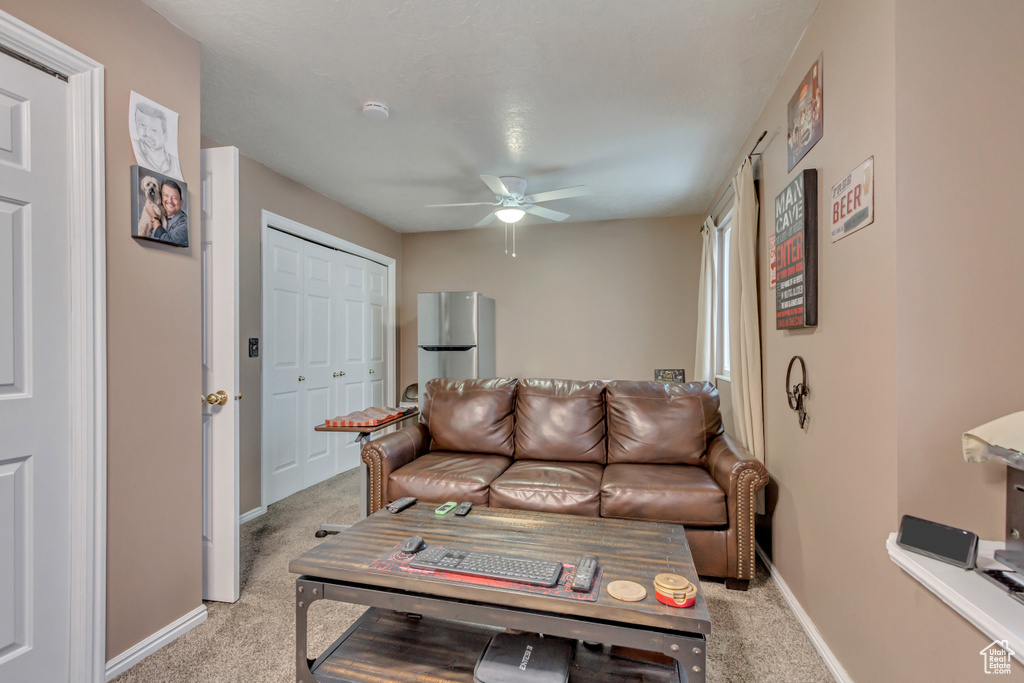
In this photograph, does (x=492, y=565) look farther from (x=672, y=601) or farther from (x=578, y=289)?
(x=578, y=289)

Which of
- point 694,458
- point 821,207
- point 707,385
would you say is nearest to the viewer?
point 821,207

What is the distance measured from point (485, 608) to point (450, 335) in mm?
3537

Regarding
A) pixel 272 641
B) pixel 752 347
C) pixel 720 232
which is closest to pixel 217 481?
pixel 272 641

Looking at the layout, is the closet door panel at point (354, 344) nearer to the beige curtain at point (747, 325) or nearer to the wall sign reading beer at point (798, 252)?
the beige curtain at point (747, 325)

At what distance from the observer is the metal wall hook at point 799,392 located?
75.2 inches

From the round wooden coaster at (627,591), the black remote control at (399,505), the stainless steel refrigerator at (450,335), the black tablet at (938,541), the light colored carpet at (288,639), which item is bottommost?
the light colored carpet at (288,639)

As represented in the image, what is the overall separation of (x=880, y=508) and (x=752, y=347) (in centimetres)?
124

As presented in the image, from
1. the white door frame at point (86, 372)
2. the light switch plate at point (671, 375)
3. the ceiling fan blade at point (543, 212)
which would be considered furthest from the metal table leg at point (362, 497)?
the light switch plate at point (671, 375)

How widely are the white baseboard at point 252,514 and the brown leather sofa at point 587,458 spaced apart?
1229 millimetres

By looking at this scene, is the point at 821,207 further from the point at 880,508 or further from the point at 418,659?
the point at 418,659

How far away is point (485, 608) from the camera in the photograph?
1.27m

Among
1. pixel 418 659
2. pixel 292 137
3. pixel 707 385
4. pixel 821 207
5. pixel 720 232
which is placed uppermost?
pixel 292 137

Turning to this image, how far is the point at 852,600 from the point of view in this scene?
1504mm

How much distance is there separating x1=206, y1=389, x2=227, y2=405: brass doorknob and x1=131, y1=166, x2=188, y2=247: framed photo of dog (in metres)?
0.66
